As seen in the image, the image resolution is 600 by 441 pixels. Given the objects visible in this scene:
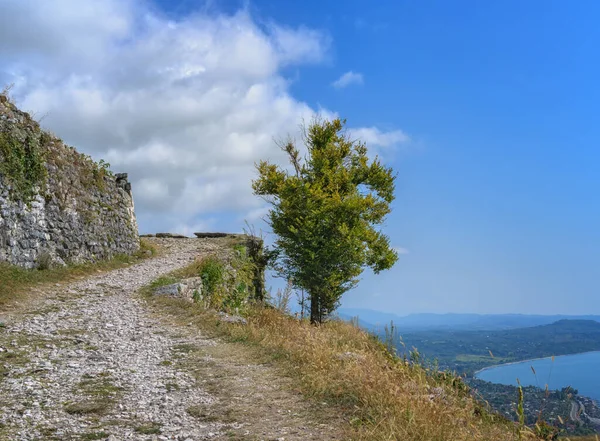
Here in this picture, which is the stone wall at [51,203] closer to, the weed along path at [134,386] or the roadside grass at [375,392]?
the weed along path at [134,386]

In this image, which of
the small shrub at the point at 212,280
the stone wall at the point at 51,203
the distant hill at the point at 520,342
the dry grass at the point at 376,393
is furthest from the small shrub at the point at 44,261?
the distant hill at the point at 520,342

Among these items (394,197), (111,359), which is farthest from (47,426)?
(394,197)

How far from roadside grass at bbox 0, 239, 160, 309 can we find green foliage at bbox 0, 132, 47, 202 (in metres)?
3.22

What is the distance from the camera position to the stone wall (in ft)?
60.6

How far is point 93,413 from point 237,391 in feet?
7.01

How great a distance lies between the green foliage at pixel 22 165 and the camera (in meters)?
18.6

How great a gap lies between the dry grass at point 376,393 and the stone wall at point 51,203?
1134 centimetres

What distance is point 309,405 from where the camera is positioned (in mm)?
6848

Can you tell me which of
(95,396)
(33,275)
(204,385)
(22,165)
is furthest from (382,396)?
(22,165)

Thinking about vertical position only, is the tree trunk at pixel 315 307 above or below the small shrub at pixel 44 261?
below

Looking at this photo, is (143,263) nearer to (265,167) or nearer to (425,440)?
(265,167)

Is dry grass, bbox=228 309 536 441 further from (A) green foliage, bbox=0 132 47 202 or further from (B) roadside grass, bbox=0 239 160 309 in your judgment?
(A) green foliage, bbox=0 132 47 202

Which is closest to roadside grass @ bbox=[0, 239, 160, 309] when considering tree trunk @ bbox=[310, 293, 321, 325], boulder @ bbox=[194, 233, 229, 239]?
tree trunk @ bbox=[310, 293, 321, 325]

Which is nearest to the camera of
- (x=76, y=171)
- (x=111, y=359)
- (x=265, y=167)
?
(x=111, y=359)
